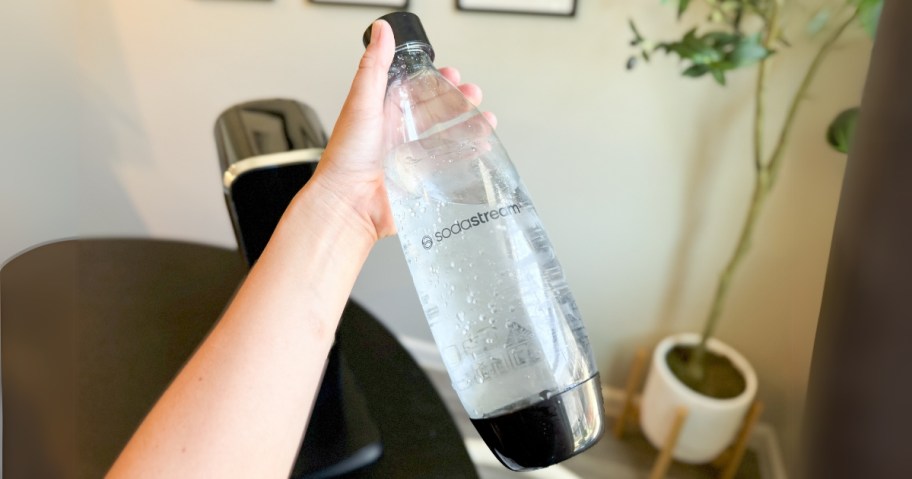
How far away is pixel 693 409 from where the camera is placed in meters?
1.23

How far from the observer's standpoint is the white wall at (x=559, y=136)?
1.15 meters

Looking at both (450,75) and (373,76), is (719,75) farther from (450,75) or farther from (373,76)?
(373,76)

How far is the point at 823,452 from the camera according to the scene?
412 millimetres

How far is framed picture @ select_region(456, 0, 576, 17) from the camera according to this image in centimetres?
113

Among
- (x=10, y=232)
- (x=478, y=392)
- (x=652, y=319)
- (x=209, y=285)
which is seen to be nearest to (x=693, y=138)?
(x=652, y=319)

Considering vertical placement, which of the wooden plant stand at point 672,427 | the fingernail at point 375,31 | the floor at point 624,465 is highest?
the fingernail at point 375,31

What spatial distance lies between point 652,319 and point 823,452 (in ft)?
3.44

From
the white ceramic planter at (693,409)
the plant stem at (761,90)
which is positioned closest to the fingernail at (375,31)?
the plant stem at (761,90)

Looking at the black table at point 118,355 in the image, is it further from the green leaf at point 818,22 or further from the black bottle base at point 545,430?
the green leaf at point 818,22

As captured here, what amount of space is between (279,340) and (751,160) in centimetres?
101

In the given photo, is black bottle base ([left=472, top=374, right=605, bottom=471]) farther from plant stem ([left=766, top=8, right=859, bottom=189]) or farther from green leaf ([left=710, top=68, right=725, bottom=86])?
plant stem ([left=766, top=8, right=859, bottom=189])

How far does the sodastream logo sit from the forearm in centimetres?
11

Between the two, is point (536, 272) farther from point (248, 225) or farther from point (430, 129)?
point (248, 225)

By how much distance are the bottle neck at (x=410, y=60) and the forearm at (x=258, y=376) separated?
0.57 ft
